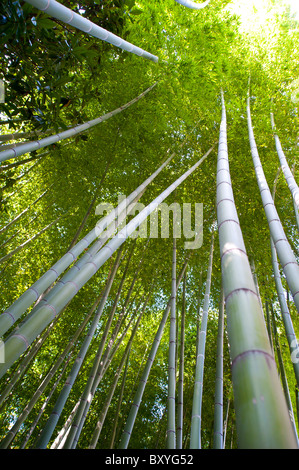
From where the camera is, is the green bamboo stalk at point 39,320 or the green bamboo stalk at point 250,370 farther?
the green bamboo stalk at point 39,320

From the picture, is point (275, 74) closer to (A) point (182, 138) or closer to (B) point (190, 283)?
(A) point (182, 138)

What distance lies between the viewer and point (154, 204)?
7.67 feet

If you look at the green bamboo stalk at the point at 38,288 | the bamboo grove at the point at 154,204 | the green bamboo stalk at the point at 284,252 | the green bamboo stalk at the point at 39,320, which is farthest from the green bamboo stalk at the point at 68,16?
the green bamboo stalk at the point at 284,252

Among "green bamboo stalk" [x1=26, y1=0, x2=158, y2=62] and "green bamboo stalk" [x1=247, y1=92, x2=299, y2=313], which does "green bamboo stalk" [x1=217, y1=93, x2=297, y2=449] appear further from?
"green bamboo stalk" [x1=26, y1=0, x2=158, y2=62]

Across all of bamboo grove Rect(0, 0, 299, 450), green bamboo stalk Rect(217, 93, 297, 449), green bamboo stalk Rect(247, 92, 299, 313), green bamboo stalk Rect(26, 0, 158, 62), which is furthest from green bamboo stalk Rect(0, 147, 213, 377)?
green bamboo stalk Rect(26, 0, 158, 62)

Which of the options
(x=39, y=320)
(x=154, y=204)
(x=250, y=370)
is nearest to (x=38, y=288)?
(x=39, y=320)

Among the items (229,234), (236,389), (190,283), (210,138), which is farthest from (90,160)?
(236,389)

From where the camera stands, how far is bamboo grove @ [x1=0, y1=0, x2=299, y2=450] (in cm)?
146

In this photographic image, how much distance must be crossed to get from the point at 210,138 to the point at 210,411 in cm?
545

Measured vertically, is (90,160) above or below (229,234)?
above

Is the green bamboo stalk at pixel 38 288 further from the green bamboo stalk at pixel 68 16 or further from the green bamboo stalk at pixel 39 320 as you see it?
the green bamboo stalk at pixel 68 16

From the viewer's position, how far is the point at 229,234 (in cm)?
119

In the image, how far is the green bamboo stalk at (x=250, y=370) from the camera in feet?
2.22

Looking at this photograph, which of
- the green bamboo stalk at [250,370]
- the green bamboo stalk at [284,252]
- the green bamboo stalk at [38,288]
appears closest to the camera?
the green bamboo stalk at [250,370]
